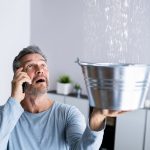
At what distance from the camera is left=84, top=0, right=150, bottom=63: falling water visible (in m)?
0.54

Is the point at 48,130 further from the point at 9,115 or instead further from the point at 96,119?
the point at 96,119

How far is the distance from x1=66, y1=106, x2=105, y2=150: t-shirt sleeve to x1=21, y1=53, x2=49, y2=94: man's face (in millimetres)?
147

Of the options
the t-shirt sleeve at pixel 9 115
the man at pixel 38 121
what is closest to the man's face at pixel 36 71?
the man at pixel 38 121

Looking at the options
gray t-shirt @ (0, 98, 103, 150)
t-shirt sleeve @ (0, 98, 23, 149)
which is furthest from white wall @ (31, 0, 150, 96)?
gray t-shirt @ (0, 98, 103, 150)

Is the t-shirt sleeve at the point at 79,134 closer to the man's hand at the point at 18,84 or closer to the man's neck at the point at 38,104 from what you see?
the man's neck at the point at 38,104

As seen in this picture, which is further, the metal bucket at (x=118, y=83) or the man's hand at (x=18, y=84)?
the man's hand at (x=18, y=84)

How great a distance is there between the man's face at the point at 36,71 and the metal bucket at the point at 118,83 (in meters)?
0.46

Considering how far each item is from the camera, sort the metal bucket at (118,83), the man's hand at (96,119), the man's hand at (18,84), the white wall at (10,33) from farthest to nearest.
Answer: the white wall at (10,33) < the man's hand at (18,84) < the man's hand at (96,119) < the metal bucket at (118,83)

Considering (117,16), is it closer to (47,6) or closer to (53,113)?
(53,113)

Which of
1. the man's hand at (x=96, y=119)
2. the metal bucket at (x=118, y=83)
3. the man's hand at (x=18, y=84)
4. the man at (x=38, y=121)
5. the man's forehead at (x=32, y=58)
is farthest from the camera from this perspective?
the man's forehead at (x=32, y=58)

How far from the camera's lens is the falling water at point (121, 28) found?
0.54 metres

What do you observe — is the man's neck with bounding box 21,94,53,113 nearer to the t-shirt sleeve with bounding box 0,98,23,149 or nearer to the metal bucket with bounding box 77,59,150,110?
the t-shirt sleeve with bounding box 0,98,23,149

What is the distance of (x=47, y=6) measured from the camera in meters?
3.13

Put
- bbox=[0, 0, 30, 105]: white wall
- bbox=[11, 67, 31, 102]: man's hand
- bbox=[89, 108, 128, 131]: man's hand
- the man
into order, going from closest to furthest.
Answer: bbox=[89, 108, 128, 131]: man's hand
bbox=[11, 67, 31, 102]: man's hand
the man
bbox=[0, 0, 30, 105]: white wall
